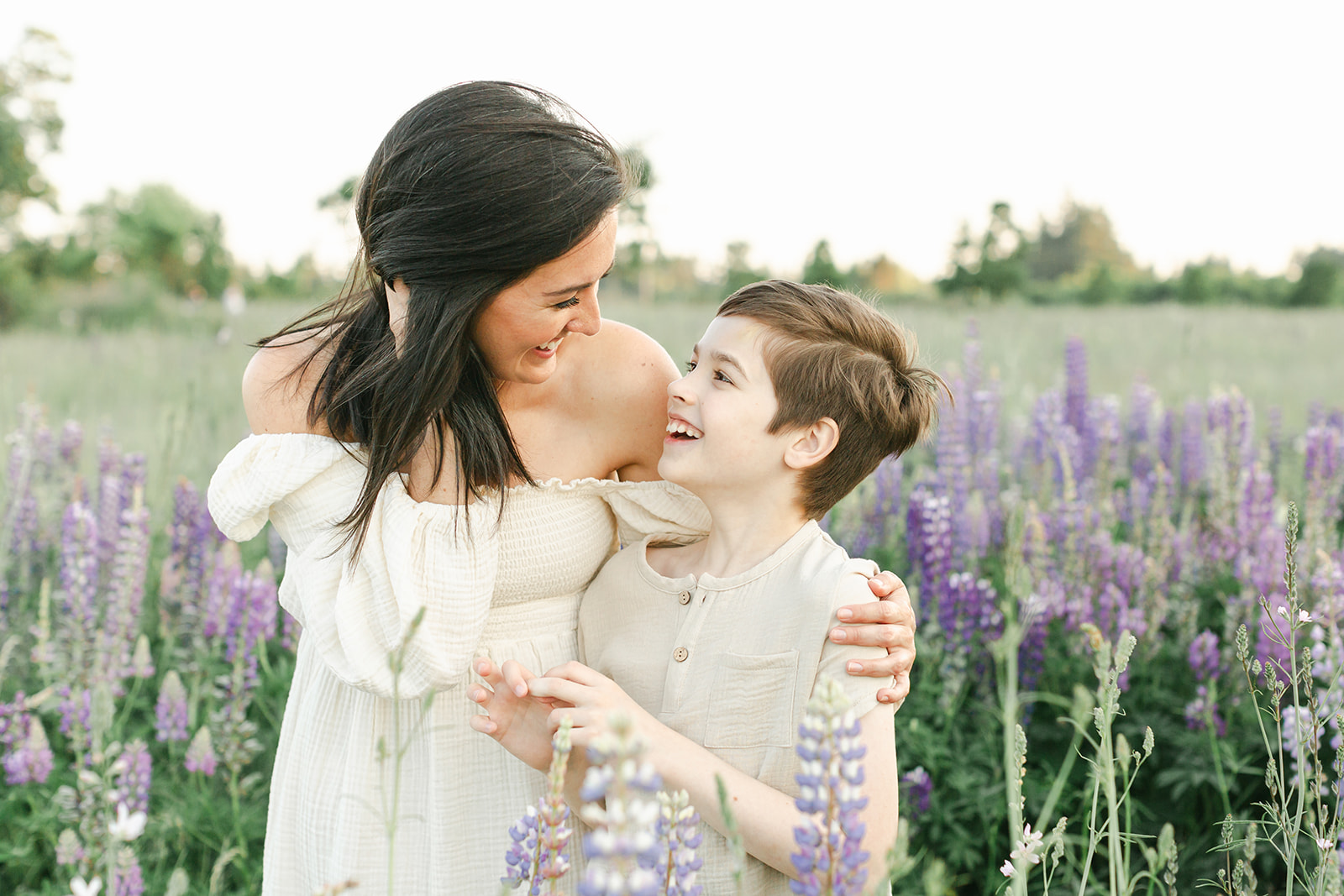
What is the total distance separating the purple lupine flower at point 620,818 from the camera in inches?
25.6

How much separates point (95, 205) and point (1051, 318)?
102 ft

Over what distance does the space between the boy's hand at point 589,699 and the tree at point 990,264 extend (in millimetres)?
19900

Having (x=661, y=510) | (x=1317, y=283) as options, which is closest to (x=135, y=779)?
(x=661, y=510)

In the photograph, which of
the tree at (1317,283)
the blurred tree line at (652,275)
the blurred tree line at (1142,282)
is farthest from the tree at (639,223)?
the tree at (1317,283)

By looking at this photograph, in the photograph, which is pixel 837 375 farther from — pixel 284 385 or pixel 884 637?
pixel 284 385

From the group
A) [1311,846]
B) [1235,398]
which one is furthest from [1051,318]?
[1311,846]

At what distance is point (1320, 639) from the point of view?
73.2 inches

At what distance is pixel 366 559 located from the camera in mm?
1704

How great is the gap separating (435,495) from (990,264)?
20.8 metres

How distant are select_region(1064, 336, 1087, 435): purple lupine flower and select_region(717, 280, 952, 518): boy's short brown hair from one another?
2.90 metres

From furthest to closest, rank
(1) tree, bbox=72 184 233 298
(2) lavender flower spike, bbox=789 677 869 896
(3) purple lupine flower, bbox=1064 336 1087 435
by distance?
1. (1) tree, bbox=72 184 233 298
2. (3) purple lupine flower, bbox=1064 336 1087 435
3. (2) lavender flower spike, bbox=789 677 869 896

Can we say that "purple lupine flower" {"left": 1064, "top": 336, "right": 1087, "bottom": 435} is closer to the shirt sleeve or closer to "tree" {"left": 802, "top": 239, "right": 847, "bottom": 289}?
the shirt sleeve

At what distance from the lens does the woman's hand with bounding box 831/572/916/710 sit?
146cm

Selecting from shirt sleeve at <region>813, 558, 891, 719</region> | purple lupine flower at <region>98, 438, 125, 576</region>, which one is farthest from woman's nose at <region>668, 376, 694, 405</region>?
purple lupine flower at <region>98, 438, 125, 576</region>
